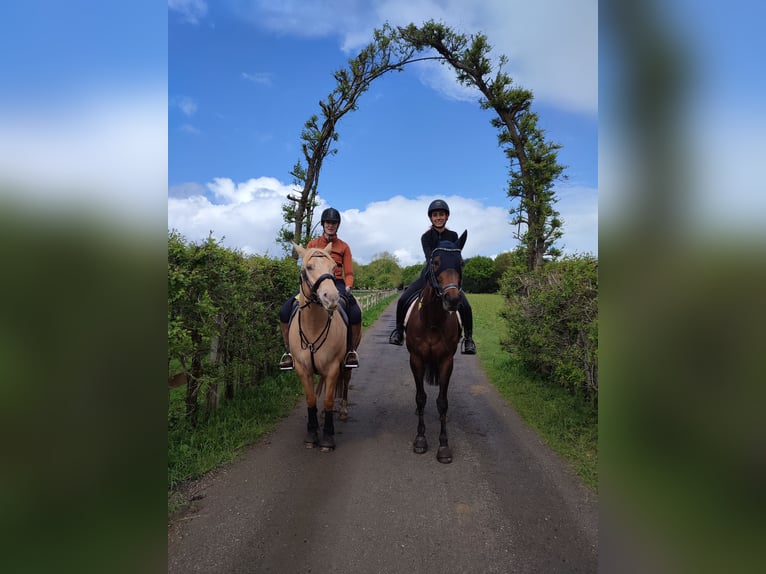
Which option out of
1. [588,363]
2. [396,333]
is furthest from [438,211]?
[588,363]

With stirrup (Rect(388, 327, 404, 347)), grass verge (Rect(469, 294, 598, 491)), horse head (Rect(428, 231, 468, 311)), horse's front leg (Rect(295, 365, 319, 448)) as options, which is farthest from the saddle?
grass verge (Rect(469, 294, 598, 491))

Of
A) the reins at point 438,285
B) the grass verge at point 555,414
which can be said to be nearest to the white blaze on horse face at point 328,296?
the reins at point 438,285

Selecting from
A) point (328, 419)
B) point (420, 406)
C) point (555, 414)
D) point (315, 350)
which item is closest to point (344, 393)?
point (328, 419)

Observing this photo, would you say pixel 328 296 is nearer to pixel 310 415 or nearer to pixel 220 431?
pixel 310 415

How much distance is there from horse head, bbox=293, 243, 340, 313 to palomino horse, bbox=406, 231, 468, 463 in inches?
50.5

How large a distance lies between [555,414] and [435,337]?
8.68 feet

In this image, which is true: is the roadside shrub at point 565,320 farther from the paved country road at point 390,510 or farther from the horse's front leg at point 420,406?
the horse's front leg at point 420,406

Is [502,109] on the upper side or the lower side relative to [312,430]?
upper

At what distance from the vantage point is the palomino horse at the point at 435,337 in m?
4.64

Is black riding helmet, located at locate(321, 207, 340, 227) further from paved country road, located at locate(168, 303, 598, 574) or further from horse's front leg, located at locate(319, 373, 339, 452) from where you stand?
paved country road, located at locate(168, 303, 598, 574)

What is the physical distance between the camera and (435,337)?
17.6 ft
